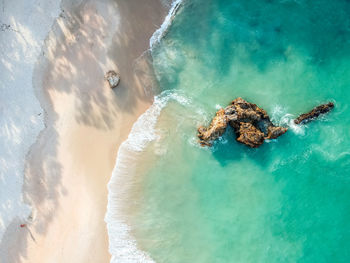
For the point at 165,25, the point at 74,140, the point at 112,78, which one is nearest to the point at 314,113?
the point at 165,25

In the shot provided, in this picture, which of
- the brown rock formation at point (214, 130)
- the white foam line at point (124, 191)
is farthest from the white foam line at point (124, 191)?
the brown rock formation at point (214, 130)

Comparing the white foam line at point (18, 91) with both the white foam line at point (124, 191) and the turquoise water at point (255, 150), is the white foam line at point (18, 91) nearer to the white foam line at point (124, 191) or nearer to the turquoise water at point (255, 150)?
the white foam line at point (124, 191)

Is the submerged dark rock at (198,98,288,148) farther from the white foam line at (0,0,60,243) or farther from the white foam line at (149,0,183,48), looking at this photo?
the white foam line at (0,0,60,243)

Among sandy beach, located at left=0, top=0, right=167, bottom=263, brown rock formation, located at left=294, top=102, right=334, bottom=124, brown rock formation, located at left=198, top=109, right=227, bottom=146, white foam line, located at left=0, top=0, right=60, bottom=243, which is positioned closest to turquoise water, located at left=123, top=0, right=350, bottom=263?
brown rock formation, located at left=294, top=102, right=334, bottom=124

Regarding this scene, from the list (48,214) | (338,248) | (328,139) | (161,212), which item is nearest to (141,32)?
(161,212)

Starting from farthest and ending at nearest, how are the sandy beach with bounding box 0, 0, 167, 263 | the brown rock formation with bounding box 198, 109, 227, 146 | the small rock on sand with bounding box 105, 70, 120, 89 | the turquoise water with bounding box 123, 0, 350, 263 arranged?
the turquoise water with bounding box 123, 0, 350, 263
the sandy beach with bounding box 0, 0, 167, 263
the small rock on sand with bounding box 105, 70, 120, 89
the brown rock formation with bounding box 198, 109, 227, 146

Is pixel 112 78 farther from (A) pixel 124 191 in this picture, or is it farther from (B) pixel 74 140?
(A) pixel 124 191
